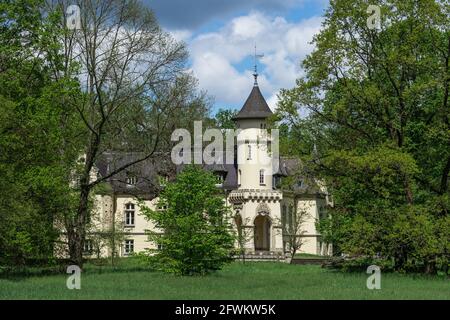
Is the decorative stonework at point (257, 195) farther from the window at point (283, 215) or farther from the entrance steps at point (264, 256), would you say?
the entrance steps at point (264, 256)

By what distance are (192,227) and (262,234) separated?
3674 cm

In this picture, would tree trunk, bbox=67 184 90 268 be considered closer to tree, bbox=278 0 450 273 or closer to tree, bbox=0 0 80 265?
tree, bbox=0 0 80 265

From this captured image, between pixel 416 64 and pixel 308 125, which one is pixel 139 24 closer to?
pixel 308 125

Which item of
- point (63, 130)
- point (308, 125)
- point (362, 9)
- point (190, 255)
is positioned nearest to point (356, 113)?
point (308, 125)

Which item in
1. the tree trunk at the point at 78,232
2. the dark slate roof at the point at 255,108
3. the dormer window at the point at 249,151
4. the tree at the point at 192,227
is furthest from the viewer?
the dormer window at the point at 249,151

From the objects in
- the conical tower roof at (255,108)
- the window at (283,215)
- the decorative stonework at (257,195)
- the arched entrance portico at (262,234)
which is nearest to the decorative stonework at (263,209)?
the decorative stonework at (257,195)

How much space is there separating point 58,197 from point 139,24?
9.60 meters

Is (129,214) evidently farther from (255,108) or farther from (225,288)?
(225,288)

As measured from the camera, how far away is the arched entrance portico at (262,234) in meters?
67.8

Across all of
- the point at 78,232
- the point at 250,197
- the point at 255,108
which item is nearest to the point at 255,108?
the point at 255,108

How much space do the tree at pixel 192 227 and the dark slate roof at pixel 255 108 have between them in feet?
104

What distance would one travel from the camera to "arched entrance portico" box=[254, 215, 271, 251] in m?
67.8

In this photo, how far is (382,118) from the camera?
33781 millimetres

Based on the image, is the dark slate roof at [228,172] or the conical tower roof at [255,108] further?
the dark slate roof at [228,172]
